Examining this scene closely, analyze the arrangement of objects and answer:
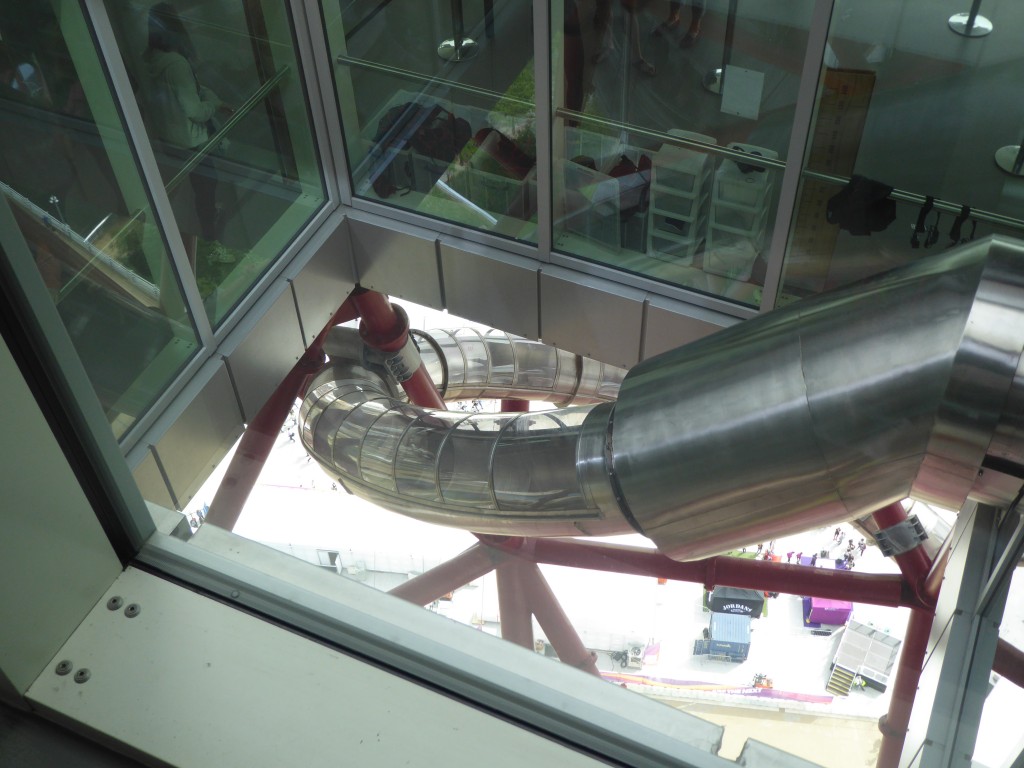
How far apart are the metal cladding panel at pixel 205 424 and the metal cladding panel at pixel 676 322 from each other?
6.51ft

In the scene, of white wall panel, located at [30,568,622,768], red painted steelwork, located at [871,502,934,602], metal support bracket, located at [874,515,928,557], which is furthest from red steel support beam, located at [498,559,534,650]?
metal support bracket, located at [874,515,928,557]

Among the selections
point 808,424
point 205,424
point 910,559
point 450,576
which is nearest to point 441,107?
point 205,424

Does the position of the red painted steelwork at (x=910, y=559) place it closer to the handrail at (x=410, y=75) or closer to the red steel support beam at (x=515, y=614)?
the red steel support beam at (x=515, y=614)

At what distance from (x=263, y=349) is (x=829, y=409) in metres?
2.98

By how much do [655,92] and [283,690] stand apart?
146 inches

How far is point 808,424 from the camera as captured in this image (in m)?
2.61

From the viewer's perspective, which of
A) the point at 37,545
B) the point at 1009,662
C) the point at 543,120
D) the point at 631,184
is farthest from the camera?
the point at 631,184

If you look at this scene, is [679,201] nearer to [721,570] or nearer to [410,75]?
[410,75]

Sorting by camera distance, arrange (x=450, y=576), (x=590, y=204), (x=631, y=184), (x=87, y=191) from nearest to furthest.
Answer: (x=450, y=576) < (x=87, y=191) < (x=631, y=184) < (x=590, y=204)

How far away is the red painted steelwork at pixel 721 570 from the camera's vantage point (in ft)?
7.54

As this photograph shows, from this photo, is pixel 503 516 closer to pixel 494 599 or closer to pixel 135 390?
pixel 135 390

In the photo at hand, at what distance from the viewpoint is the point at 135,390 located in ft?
12.9

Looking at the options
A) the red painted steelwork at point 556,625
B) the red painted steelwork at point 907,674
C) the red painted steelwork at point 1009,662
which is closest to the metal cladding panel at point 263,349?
the red painted steelwork at point 556,625

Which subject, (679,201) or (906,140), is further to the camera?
(679,201)
